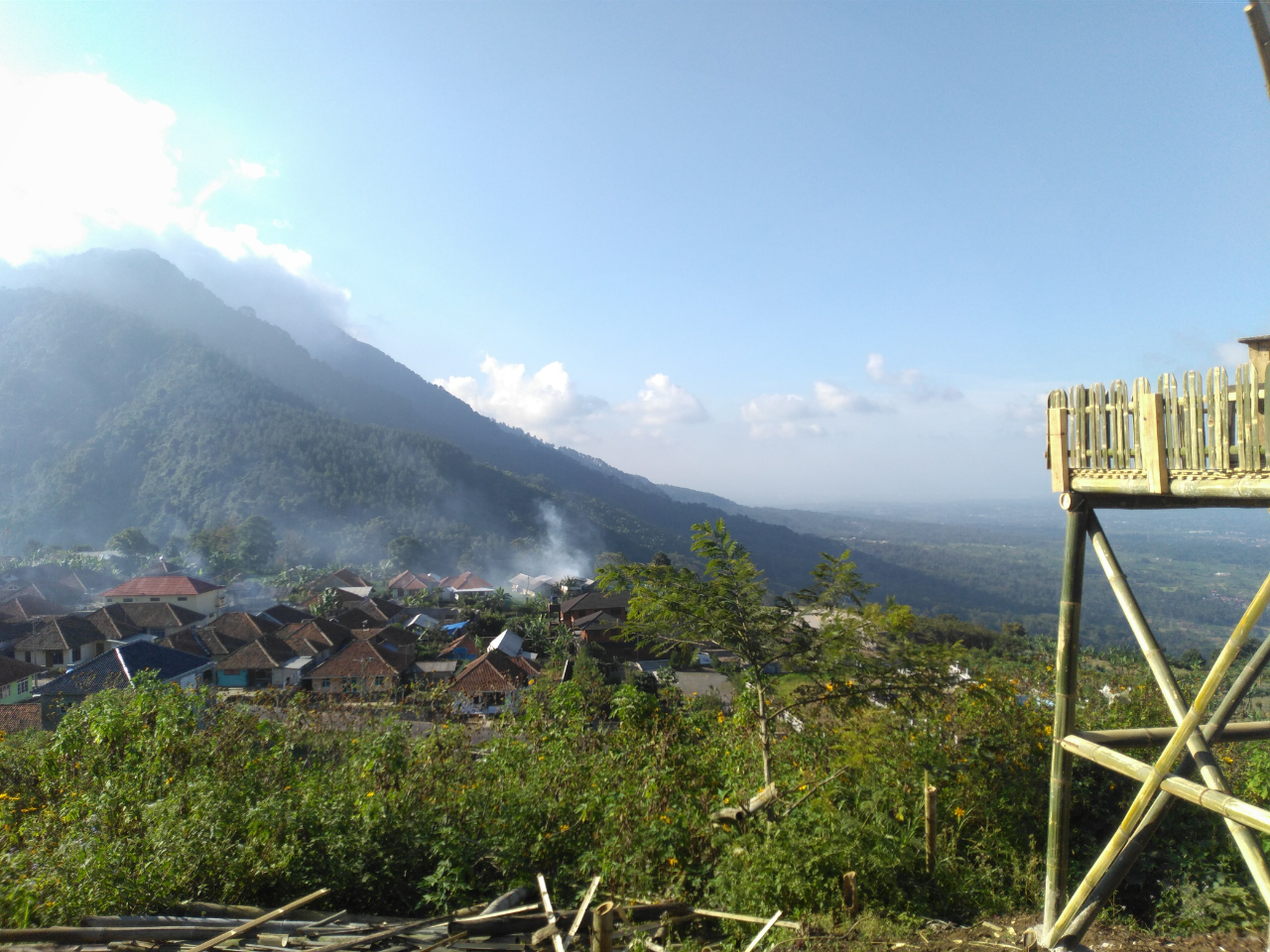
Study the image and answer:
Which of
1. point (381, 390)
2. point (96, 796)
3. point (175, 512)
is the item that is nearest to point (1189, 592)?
point (96, 796)

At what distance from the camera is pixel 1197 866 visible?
362cm

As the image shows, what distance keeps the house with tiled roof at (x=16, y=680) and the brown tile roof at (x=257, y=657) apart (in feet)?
16.4

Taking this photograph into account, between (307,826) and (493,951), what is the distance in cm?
161

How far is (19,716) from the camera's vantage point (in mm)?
13922

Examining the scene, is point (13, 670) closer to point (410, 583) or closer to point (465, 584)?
point (410, 583)

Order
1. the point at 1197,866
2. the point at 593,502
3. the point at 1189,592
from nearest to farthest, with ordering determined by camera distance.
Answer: the point at 1197,866, the point at 1189,592, the point at 593,502

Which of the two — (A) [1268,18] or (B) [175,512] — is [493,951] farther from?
(B) [175,512]

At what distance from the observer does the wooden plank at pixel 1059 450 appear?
2854 millimetres

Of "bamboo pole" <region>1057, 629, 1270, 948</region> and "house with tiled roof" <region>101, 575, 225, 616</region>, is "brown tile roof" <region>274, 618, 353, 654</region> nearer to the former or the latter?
"house with tiled roof" <region>101, 575, 225, 616</region>

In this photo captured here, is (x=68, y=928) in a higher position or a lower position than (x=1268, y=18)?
lower

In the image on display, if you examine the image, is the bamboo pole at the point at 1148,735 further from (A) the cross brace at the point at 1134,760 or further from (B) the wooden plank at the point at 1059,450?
(B) the wooden plank at the point at 1059,450

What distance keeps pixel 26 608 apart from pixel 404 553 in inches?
1040

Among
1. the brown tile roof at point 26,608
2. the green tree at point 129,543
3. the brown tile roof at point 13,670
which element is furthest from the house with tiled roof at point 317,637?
the green tree at point 129,543

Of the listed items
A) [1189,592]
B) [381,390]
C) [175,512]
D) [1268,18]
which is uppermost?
[381,390]
